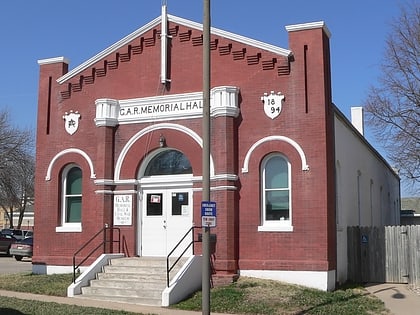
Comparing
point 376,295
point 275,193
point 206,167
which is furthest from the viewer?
point 275,193

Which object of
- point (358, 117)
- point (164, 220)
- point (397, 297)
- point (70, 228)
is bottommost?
point (397, 297)

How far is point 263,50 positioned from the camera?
17328 mm

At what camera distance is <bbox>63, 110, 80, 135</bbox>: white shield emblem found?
19.9m

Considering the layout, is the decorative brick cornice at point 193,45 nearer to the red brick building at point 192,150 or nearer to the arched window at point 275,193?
the red brick building at point 192,150

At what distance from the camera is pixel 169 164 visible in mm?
18688

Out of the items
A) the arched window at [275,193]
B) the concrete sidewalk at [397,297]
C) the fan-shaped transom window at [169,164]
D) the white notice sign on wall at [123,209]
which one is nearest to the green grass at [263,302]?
the concrete sidewalk at [397,297]

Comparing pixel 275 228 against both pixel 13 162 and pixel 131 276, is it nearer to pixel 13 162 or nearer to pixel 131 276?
pixel 131 276

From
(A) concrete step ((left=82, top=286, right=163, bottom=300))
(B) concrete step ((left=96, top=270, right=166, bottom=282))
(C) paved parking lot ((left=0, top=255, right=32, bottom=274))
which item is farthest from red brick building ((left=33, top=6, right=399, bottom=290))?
(C) paved parking lot ((left=0, top=255, right=32, bottom=274))

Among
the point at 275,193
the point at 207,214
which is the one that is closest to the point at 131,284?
the point at 275,193

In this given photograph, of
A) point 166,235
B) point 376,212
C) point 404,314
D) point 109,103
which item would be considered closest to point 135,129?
point 109,103

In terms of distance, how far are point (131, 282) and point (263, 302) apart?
381 centimetres

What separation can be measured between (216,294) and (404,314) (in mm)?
4651

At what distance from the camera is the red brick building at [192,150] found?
16.4m

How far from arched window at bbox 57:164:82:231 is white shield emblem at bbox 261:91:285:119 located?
7048 mm
